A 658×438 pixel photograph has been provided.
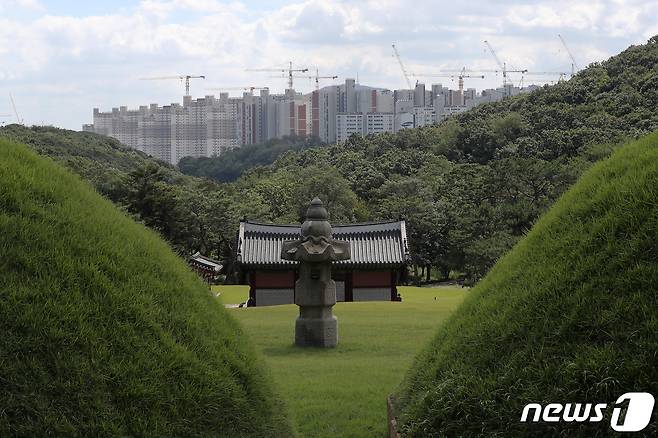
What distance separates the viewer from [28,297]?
4605 mm

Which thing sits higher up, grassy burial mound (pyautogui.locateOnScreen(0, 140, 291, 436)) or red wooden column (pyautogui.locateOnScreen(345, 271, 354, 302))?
grassy burial mound (pyautogui.locateOnScreen(0, 140, 291, 436))

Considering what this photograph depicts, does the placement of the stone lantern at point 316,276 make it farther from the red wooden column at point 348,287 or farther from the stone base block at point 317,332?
the red wooden column at point 348,287

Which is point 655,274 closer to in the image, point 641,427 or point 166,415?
point 641,427

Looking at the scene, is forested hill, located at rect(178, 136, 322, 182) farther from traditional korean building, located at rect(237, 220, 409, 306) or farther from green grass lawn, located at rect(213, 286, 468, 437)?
green grass lawn, located at rect(213, 286, 468, 437)

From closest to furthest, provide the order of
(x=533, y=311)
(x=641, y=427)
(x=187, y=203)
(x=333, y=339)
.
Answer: (x=641, y=427) → (x=533, y=311) → (x=333, y=339) → (x=187, y=203)

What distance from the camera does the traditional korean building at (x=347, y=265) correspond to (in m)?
22.4

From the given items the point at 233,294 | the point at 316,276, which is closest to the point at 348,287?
the point at 233,294

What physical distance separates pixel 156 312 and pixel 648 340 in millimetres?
3140

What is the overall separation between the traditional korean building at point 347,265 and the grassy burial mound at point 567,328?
54.7 ft

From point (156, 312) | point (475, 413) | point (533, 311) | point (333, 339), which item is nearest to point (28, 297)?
point (156, 312)

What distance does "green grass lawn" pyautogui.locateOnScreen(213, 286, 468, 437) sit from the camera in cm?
718

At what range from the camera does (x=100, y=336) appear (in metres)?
4.64

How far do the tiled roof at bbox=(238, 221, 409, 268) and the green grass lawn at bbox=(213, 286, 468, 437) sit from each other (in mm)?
2292

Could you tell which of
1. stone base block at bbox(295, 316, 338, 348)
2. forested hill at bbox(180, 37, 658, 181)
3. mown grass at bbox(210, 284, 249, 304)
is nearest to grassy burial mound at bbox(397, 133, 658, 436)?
stone base block at bbox(295, 316, 338, 348)
